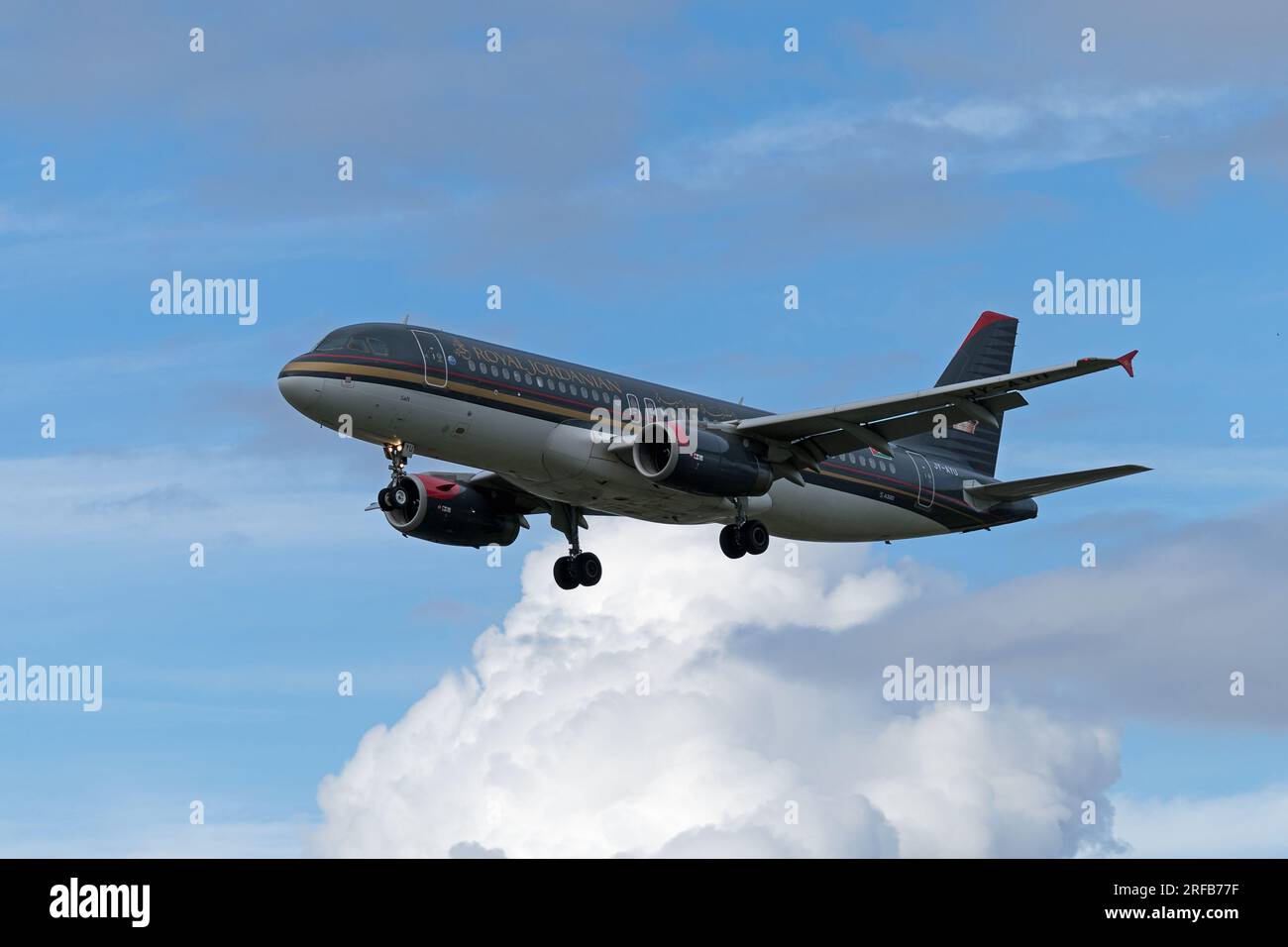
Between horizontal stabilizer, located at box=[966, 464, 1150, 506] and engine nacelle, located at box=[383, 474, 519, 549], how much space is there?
1644cm

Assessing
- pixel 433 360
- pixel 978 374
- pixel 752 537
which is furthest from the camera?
pixel 978 374

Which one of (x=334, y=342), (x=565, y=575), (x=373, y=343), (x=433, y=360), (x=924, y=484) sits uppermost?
(x=334, y=342)

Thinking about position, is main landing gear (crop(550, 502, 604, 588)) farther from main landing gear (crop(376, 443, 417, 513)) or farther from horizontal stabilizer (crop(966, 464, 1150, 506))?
horizontal stabilizer (crop(966, 464, 1150, 506))

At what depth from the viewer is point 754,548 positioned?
59.9 metres

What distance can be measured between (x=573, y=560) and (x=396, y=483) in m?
7.89

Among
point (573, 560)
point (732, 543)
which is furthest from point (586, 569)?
point (732, 543)

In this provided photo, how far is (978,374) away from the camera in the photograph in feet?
238

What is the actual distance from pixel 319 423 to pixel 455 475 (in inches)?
411

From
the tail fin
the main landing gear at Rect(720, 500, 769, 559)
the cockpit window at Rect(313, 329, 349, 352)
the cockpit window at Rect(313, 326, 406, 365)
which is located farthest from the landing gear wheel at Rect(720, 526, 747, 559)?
the cockpit window at Rect(313, 329, 349, 352)

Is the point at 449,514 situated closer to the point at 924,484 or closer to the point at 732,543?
the point at 732,543

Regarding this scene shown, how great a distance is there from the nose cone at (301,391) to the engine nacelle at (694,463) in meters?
9.62

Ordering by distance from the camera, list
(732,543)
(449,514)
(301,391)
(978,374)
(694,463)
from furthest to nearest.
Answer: (978,374) < (449,514) < (732,543) < (694,463) < (301,391)

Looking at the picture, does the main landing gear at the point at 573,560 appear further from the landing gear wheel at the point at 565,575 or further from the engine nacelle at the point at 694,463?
the engine nacelle at the point at 694,463
